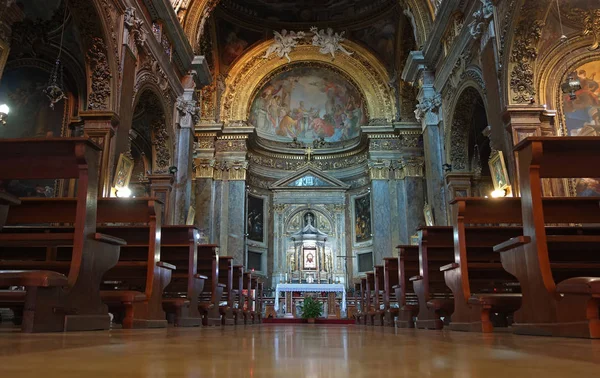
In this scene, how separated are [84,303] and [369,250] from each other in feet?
46.1

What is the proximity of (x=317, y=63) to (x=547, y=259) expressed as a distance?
1592 centimetres

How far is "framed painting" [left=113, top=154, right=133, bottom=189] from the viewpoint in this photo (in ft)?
26.9

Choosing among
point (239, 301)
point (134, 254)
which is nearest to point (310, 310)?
point (239, 301)

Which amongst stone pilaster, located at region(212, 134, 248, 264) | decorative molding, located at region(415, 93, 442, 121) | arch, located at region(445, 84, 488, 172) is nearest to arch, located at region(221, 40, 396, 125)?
stone pilaster, located at region(212, 134, 248, 264)

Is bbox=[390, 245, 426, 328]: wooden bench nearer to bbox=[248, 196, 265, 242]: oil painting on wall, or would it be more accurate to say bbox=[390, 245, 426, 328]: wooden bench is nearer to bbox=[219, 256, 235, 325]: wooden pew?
bbox=[219, 256, 235, 325]: wooden pew

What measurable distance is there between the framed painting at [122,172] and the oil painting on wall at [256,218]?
29.1ft

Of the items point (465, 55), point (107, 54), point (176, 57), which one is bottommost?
point (107, 54)

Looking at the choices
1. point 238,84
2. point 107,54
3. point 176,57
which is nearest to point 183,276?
point 107,54

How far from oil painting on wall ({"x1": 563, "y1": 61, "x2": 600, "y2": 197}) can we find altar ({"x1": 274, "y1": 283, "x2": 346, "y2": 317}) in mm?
8103

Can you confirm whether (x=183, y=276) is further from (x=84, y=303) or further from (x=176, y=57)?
(x=176, y=57)

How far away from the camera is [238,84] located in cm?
1781

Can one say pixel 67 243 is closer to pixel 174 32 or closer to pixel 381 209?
pixel 174 32

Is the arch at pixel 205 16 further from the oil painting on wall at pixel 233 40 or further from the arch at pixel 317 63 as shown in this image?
the arch at pixel 317 63

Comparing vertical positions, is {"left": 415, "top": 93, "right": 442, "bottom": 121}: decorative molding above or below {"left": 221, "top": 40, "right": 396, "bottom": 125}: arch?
below
